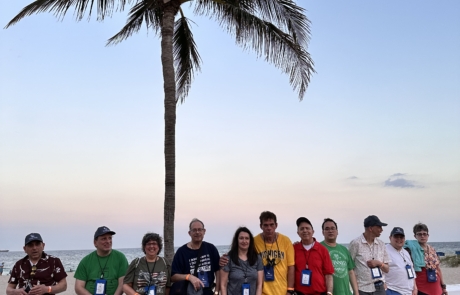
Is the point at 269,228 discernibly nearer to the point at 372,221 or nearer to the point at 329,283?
the point at 329,283

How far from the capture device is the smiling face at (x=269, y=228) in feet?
18.0

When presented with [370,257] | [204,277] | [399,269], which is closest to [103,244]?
[204,277]

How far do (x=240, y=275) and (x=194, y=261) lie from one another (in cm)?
55

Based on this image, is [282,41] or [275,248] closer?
[275,248]

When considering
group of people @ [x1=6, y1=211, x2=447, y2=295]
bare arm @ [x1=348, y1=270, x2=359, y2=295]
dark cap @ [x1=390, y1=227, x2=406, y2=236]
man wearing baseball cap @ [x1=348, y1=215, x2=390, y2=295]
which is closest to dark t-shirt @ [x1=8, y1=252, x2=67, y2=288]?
group of people @ [x1=6, y1=211, x2=447, y2=295]

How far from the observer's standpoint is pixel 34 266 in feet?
17.4

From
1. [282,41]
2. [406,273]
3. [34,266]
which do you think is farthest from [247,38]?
[34,266]

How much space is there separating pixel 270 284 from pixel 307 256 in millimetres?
553

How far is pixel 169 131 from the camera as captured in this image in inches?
334

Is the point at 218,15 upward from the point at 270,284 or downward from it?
upward

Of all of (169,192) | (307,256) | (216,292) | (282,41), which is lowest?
(216,292)

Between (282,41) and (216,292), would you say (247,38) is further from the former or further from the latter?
(216,292)

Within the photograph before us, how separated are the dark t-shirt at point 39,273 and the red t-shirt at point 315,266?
9.07 ft

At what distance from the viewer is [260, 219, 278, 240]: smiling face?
18.0 feet
